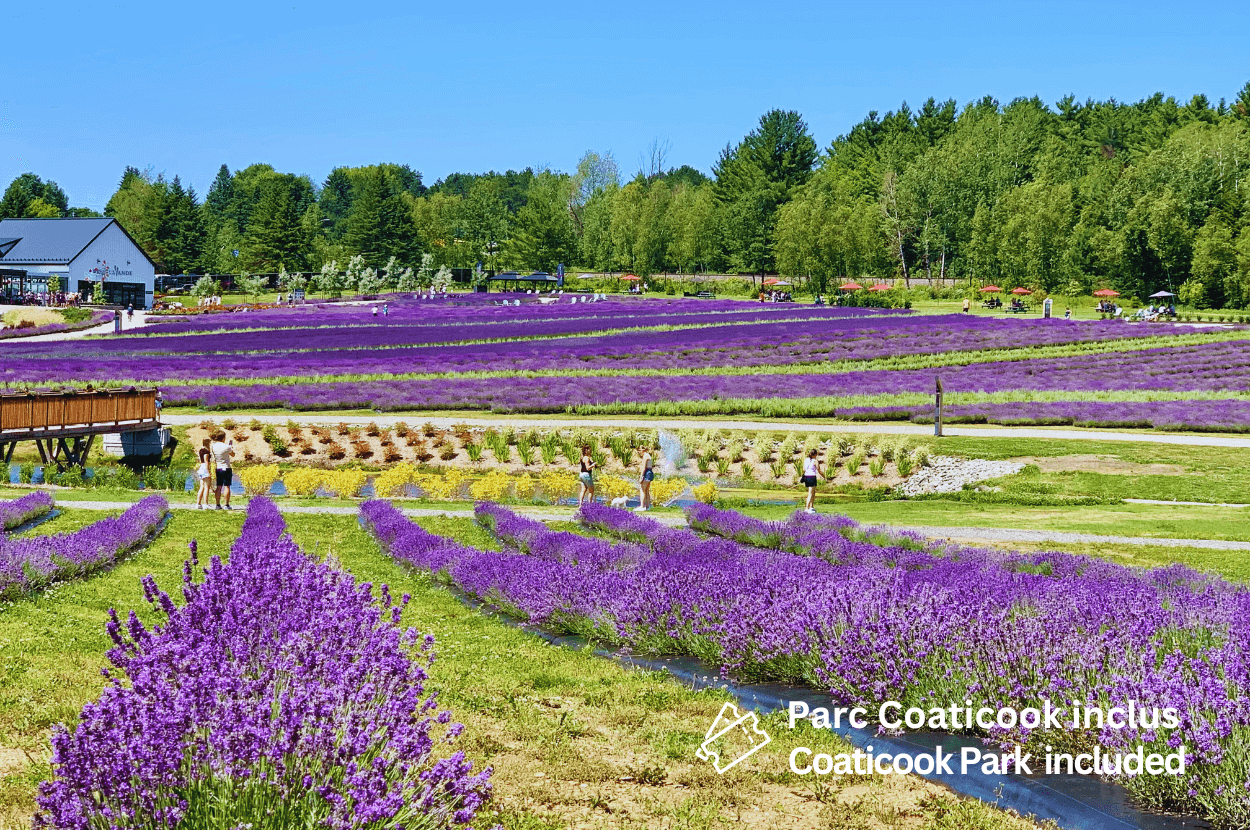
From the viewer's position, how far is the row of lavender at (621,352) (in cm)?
4809

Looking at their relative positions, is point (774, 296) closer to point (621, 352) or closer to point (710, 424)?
point (621, 352)

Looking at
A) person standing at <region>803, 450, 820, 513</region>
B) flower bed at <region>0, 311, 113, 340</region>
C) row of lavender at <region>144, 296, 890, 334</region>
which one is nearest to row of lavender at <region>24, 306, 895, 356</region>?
row of lavender at <region>144, 296, 890, 334</region>

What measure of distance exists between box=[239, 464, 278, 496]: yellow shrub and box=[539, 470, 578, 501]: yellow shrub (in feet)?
21.3

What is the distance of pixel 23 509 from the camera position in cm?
1944

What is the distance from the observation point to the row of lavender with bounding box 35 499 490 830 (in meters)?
5.18

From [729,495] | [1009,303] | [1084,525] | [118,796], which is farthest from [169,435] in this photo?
[1009,303]

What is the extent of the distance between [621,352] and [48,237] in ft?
258

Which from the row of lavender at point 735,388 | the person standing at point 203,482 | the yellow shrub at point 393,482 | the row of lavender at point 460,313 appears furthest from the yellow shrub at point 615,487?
the row of lavender at point 460,313

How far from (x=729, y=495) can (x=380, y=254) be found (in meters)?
118

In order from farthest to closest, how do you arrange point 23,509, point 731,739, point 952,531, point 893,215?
point 893,215
point 952,531
point 23,509
point 731,739

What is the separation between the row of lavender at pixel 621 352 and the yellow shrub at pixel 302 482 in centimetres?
1980

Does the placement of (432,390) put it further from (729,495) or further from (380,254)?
(380,254)

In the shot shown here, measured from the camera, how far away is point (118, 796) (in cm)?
515

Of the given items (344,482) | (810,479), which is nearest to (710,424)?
(810,479)
